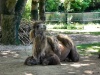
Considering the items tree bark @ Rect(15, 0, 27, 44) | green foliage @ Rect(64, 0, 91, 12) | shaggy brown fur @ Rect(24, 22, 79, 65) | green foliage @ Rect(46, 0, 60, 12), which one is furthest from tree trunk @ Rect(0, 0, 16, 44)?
green foliage @ Rect(64, 0, 91, 12)

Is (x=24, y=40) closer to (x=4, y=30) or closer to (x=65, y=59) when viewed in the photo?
(x=4, y=30)

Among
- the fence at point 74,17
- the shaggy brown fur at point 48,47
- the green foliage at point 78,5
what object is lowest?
the fence at point 74,17

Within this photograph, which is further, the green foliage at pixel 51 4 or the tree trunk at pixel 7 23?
the green foliage at pixel 51 4

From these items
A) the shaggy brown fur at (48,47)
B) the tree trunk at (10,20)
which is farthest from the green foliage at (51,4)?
the shaggy brown fur at (48,47)

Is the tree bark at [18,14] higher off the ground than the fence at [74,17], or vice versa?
the tree bark at [18,14]

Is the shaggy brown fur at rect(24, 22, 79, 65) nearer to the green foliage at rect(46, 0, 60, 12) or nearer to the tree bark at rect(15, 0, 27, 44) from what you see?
the tree bark at rect(15, 0, 27, 44)

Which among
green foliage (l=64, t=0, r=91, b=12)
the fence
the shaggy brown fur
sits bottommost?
the fence

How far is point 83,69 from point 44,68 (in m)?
1.00

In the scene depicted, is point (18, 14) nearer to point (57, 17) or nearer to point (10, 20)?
point (10, 20)

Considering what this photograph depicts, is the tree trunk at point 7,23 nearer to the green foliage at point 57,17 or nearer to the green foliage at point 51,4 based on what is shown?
the green foliage at point 57,17

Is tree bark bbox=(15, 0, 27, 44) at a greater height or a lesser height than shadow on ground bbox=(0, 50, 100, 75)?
greater

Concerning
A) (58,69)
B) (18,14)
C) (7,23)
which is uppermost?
(18,14)

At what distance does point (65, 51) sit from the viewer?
35.6 feet

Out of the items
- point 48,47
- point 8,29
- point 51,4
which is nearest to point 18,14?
point 8,29
